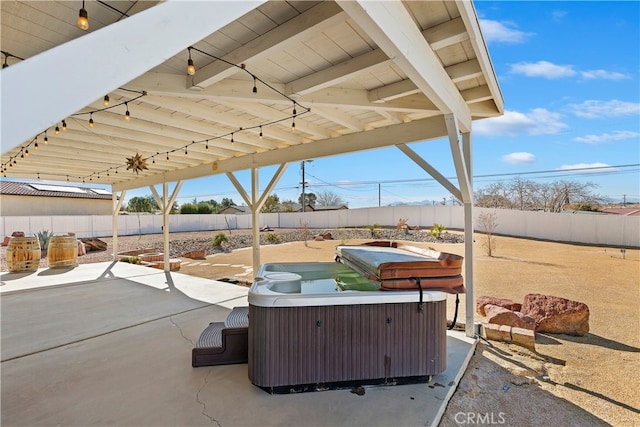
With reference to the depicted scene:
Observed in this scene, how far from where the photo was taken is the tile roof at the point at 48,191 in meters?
14.3

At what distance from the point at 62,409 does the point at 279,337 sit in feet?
4.71

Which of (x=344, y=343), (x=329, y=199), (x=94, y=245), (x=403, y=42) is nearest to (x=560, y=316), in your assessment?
(x=344, y=343)

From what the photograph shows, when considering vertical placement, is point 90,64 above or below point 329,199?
below

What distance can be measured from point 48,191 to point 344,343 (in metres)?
19.1

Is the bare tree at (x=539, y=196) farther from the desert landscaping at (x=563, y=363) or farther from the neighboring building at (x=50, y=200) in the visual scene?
the neighboring building at (x=50, y=200)

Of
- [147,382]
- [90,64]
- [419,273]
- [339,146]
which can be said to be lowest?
[147,382]

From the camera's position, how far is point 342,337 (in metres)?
2.25

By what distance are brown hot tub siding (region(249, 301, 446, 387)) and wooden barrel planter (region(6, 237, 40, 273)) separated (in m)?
7.34

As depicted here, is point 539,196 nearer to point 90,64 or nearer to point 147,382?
point 147,382

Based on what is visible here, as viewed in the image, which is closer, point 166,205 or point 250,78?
point 250,78

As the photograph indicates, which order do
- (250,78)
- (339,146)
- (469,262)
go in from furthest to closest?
(339,146), (469,262), (250,78)

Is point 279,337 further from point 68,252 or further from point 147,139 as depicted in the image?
point 68,252

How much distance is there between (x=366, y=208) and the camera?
18109 millimetres

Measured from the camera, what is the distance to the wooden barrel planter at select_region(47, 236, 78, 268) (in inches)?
284
